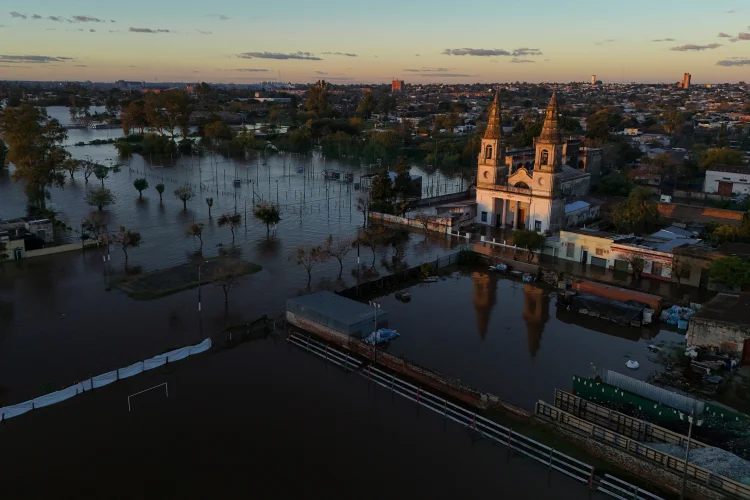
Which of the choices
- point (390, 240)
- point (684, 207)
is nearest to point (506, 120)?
point (684, 207)

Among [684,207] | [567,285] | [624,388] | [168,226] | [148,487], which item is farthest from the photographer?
[684,207]

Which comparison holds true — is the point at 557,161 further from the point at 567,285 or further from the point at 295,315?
the point at 295,315

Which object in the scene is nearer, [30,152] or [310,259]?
[310,259]

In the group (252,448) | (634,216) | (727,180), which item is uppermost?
(727,180)

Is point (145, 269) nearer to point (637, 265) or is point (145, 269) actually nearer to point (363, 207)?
point (363, 207)

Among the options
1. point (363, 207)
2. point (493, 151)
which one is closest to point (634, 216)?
point (493, 151)

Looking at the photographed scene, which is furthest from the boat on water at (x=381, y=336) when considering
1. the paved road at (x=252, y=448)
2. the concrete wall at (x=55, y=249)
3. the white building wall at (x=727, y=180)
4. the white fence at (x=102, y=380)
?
the white building wall at (x=727, y=180)

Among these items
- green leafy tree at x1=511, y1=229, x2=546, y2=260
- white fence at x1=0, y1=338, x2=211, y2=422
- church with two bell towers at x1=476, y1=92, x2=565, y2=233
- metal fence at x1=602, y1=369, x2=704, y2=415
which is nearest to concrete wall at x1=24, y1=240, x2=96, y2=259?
white fence at x1=0, y1=338, x2=211, y2=422
